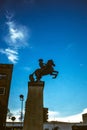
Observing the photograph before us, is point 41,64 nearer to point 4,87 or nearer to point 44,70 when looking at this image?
point 44,70

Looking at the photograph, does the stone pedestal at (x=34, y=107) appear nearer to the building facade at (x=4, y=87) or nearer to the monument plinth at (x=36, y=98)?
the monument plinth at (x=36, y=98)

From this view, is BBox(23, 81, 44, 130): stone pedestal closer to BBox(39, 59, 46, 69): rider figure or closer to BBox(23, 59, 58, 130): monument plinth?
BBox(23, 59, 58, 130): monument plinth

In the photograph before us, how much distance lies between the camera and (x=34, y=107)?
10.1 metres

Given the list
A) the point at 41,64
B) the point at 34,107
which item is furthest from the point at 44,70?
the point at 34,107

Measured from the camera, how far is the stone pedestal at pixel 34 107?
959 centimetres

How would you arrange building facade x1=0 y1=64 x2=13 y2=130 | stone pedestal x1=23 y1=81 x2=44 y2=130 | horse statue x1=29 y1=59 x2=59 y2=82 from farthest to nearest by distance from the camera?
building facade x1=0 y1=64 x2=13 y2=130
horse statue x1=29 y1=59 x2=59 y2=82
stone pedestal x1=23 y1=81 x2=44 y2=130

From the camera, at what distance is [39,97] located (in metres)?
10.5

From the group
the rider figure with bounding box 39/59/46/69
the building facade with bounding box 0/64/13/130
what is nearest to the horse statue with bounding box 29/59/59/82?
the rider figure with bounding box 39/59/46/69

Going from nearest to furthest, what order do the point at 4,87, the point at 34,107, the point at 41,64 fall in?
the point at 34,107, the point at 41,64, the point at 4,87

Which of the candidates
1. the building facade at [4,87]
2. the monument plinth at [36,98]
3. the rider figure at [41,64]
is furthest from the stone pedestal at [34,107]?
the building facade at [4,87]

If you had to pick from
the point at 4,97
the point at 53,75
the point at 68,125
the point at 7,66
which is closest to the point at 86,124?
the point at 68,125

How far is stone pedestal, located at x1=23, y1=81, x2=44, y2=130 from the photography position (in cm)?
959

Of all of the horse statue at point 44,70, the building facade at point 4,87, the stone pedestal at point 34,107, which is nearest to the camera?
the stone pedestal at point 34,107

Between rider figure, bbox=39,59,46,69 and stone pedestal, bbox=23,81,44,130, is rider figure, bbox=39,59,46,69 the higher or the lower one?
the higher one
